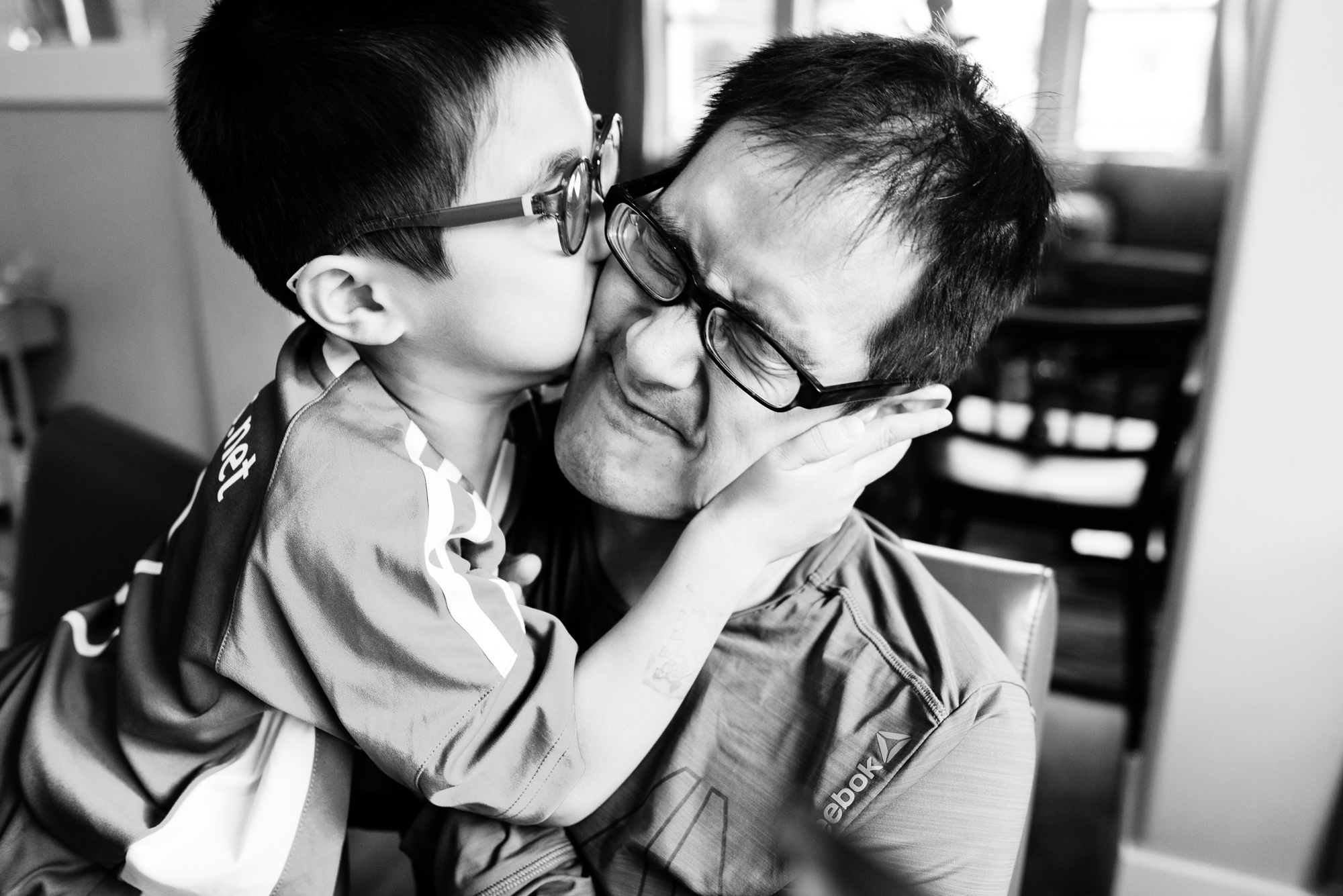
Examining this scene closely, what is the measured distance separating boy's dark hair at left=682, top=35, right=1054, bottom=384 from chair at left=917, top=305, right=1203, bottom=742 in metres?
1.37

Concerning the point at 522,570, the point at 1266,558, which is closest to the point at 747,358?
the point at 522,570

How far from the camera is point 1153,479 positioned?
8.56 ft

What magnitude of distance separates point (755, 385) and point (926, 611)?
1.00 ft

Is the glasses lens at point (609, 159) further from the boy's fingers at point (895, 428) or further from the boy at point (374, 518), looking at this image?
the boy's fingers at point (895, 428)

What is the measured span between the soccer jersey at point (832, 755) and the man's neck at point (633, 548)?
0.09 metres

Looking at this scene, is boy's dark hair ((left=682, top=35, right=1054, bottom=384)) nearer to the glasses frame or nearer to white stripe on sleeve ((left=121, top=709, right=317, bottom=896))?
the glasses frame

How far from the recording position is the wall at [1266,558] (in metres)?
1.68

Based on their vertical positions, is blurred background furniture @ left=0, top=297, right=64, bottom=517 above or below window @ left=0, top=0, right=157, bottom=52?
below

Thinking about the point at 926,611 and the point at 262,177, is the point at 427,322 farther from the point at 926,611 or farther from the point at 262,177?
the point at 926,611

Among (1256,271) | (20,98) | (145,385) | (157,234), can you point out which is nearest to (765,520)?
(1256,271)

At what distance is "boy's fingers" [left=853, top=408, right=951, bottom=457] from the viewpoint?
105 centimetres

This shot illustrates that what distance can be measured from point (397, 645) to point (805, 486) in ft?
1.38

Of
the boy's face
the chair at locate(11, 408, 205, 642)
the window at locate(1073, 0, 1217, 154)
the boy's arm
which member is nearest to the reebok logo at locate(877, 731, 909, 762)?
the boy's arm

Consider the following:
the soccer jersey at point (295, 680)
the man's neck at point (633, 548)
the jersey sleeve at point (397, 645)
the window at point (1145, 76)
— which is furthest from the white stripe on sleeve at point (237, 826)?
the window at point (1145, 76)
